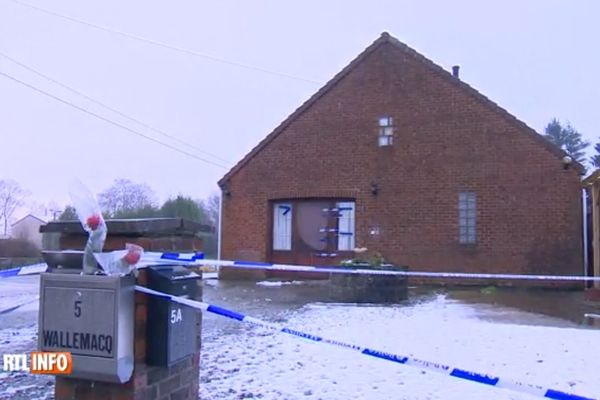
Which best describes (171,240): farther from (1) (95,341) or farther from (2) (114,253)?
(1) (95,341)

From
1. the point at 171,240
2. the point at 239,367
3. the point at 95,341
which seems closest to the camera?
the point at 95,341

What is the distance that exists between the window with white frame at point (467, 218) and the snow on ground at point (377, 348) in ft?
18.4

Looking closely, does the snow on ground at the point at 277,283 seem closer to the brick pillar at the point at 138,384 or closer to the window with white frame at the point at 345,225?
the window with white frame at the point at 345,225

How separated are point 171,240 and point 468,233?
1277cm

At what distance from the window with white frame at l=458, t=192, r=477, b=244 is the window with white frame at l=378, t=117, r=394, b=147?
93.6 inches

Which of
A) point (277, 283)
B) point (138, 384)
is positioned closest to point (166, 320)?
point (138, 384)

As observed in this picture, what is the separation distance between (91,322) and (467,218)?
527 inches

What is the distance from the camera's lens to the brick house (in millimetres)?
14648

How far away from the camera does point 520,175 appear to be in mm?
14789

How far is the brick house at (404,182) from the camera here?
1465 cm

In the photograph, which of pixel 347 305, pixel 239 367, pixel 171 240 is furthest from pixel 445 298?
pixel 171 240

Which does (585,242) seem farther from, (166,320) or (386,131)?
(166,320)

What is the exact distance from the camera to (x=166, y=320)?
304 centimetres

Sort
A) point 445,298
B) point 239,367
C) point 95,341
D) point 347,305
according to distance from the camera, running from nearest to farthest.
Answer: point 95,341 < point 239,367 < point 347,305 < point 445,298
